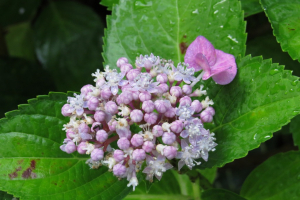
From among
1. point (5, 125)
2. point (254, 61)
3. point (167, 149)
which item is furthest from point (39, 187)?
point (254, 61)

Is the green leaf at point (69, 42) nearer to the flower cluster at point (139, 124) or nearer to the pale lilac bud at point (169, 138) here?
the flower cluster at point (139, 124)

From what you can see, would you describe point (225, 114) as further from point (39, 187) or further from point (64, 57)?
point (64, 57)

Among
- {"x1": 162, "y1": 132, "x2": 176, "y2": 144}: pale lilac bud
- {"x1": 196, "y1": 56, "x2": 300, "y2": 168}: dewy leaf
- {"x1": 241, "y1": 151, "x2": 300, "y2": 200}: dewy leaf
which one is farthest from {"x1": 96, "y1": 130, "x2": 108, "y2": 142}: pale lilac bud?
{"x1": 241, "y1": 151, "x2": 300, "y2": 200}: dewy leaf

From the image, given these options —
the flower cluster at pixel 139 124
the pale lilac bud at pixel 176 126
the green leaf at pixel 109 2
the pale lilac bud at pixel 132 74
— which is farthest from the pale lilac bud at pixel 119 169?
the green leaf at pixel 109 2

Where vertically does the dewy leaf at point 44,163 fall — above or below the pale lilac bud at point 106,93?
below

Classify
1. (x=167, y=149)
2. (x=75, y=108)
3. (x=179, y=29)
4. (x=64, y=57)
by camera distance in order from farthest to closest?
(x=64, y=57)
(x=179, y=29)
(x=75, y=108)
(x=167, y=149)

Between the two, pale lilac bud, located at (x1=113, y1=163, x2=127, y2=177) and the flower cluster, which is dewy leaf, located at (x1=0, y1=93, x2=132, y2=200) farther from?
pale lilac bud, located at (x1=113, y1=163, x2=127, y2=177)

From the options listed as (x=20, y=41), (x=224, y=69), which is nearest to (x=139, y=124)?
(x=224, y=69)
